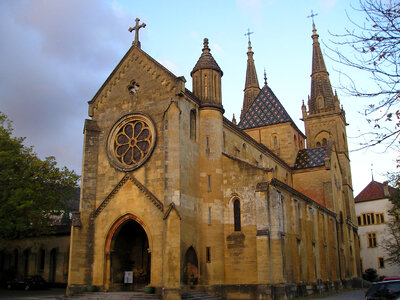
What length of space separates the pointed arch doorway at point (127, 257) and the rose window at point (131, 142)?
11.6 feet

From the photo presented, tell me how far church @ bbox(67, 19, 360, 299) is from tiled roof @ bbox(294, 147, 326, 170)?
37.6 feet

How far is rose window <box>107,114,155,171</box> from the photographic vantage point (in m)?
26.3

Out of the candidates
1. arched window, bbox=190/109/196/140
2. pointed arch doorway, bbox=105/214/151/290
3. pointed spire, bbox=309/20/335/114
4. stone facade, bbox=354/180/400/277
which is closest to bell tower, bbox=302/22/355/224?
pointed spire, bbox=309/20/335/114

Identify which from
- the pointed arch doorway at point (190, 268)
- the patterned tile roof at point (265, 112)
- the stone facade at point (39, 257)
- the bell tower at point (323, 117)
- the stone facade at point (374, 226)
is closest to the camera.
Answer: the pointed arch doorway at point (190, 268)

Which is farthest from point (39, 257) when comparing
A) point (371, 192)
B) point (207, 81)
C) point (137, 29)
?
point (371, 192)

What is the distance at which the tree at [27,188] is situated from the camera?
27625 millimetres

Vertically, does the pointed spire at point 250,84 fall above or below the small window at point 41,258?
above

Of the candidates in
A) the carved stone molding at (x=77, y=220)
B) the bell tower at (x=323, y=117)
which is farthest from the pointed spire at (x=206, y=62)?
the bell tower at (x=323, y=117)

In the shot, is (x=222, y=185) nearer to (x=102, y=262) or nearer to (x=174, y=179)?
(x=174, y=179)

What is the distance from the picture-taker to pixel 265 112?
45500 millimetres

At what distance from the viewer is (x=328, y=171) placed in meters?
40.8

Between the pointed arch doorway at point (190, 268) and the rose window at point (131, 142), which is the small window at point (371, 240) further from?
the rose window at point (131, 142)

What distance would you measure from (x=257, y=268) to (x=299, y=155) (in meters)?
22.9

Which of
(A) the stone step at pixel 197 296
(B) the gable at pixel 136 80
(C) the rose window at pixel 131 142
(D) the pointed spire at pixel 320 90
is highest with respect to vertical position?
(D) the pointed spire at pixel 320 90
